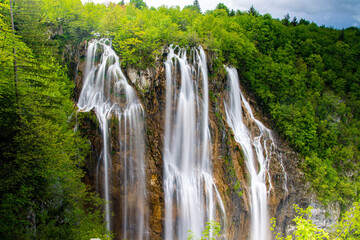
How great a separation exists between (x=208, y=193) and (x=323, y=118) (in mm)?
17722

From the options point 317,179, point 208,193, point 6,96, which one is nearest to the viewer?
point 6,96

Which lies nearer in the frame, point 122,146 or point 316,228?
point 316,228

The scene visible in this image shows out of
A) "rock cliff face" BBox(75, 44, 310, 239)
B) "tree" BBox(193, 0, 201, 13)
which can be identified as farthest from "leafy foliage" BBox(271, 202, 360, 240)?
"tree" BBox(193, 0, 201, 13)

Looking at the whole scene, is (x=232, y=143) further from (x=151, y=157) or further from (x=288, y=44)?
(x=288, y=44)

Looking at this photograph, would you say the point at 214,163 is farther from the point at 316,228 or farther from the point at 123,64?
the point at 316,228

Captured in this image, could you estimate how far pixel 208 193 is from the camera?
59.5 feet

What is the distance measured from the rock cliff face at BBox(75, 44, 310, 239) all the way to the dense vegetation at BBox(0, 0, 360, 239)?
1.23 metres

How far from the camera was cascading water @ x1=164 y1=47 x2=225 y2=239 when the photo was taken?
17.4 meters

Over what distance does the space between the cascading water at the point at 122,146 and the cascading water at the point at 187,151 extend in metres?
1.97

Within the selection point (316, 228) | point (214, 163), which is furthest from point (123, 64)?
point (316, 228)

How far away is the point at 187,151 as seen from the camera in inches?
744

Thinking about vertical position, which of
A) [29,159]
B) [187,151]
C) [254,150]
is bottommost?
[29,159]

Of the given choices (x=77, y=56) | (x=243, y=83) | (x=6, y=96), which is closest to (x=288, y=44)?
(x=243, y=83)

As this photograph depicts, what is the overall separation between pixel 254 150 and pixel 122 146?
1175cm
